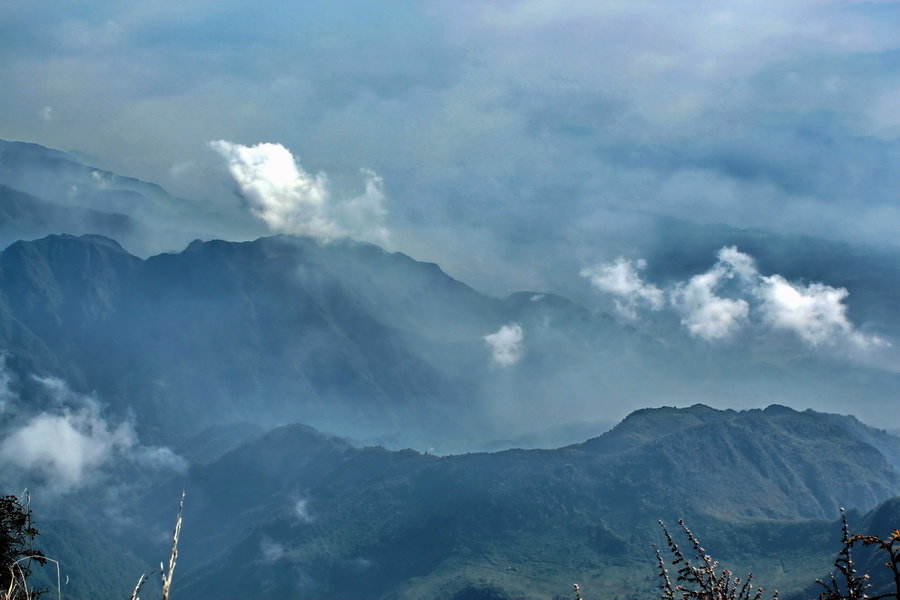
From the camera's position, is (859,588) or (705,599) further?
(705,599)

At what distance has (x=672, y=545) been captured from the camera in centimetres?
2253

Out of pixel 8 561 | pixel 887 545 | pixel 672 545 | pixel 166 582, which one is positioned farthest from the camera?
pixel 8 561

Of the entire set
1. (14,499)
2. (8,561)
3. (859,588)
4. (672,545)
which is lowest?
(859,588)

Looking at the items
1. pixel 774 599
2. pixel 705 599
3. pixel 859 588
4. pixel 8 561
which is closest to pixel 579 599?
pixel 705 599

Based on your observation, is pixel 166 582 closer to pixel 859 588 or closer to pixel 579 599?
pixel 579 599

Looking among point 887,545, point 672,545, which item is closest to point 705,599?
point 672,545

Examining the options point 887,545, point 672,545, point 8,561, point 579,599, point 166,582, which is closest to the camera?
point 166,582

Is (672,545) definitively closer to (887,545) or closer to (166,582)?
(887,545)

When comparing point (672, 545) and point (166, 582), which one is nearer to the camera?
point (166, 582)

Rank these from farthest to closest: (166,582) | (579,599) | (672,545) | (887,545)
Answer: (672,545), (579,599), (887,545), (166,582)

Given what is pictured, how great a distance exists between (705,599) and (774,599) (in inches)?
173

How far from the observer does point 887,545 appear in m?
17.3

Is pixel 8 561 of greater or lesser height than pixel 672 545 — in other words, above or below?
above

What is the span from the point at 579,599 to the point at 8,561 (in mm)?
28933
